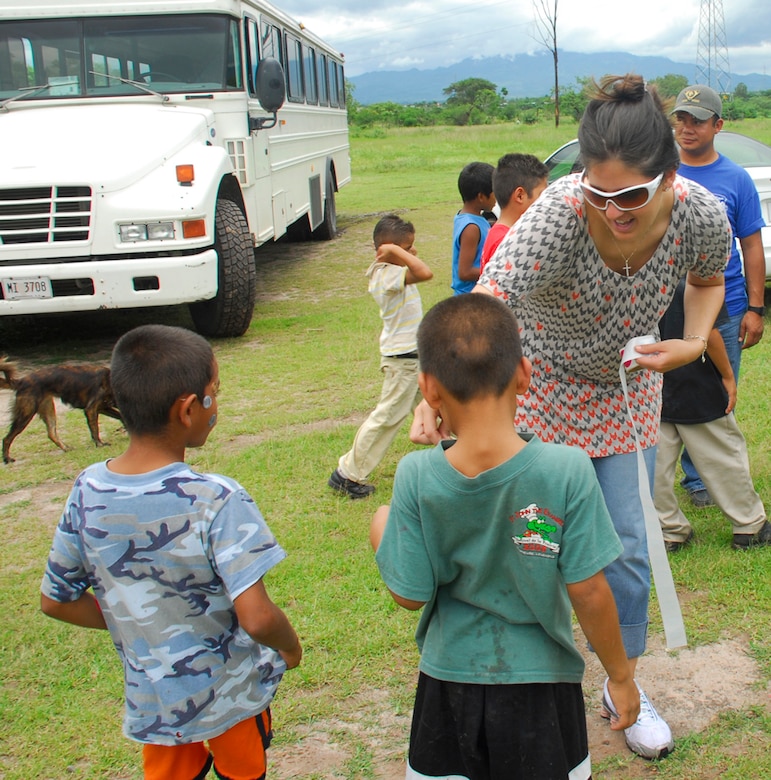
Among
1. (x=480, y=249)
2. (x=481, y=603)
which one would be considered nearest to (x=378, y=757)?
(x=481, y=603)

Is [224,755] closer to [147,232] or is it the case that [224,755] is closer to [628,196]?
[628,196]

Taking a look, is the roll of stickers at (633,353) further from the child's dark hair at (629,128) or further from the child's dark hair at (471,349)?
the child's dark hair at (471,349)

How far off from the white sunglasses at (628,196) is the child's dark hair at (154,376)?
1.05 m

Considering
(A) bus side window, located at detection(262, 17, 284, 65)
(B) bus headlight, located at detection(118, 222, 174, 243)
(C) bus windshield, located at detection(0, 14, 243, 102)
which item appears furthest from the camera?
(A) bus side window, located at detection(262, 17, 284, 65)

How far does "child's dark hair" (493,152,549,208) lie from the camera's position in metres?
4.30

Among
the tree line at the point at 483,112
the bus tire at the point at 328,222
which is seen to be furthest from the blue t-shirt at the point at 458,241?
the tree line at the point at 483,112

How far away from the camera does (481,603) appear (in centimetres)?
183

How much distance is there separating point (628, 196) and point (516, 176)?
2165 millimetres

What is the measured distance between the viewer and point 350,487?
183 inches

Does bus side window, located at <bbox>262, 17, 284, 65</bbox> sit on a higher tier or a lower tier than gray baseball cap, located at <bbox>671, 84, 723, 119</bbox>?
higher

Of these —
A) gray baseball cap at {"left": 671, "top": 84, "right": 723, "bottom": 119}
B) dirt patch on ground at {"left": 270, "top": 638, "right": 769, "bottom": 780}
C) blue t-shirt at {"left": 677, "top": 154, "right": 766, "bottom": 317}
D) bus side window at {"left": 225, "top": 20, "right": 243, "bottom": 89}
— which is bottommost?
dirt patch on ground at {"left": 270, "top": 638, "right": 769, "bottom": 780}

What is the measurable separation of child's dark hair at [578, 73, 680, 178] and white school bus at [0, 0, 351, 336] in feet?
17.3

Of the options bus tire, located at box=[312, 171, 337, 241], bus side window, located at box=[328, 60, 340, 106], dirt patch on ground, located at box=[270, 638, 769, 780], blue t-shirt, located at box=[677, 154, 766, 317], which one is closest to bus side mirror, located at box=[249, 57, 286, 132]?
blue t-shirt, located at box=[677, 154, 766, 317]

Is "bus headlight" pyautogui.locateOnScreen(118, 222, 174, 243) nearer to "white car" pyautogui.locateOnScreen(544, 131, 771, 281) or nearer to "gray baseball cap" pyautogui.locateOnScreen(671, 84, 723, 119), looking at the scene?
"white car" pyautogui.locateOnScreen(544, 131, 771, 281)
